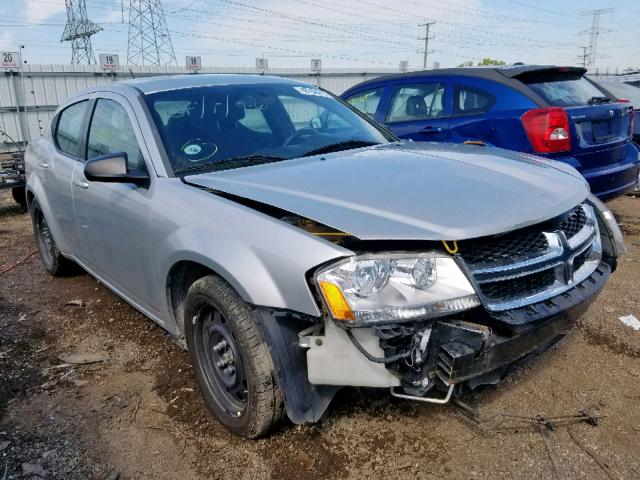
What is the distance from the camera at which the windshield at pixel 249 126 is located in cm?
297

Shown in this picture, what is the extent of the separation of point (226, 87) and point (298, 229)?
170 cm

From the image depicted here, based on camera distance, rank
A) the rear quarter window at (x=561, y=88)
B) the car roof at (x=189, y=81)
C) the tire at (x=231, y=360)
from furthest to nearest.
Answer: the rear quarter window at (x=561, y=88)
the car roof at (x=189, y=81)
the tire at (x=231, y=360)

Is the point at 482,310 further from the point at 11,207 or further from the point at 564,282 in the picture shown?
the point at 11,207

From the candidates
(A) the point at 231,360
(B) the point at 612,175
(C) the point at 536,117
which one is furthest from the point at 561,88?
(A) the point at 231,360

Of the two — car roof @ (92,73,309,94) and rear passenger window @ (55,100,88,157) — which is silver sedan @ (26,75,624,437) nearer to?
car roof @ (92,73,309,94)

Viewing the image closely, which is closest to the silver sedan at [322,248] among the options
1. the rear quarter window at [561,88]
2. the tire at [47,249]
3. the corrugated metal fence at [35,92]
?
the tire at [47,249]

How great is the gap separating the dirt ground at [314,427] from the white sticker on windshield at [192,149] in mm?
1313

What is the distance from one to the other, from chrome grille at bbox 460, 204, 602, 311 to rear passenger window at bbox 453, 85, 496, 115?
9.69ft

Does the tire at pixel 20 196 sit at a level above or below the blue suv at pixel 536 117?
below

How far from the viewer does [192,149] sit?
2.96 metres

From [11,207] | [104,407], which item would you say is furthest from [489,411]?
[11,207]

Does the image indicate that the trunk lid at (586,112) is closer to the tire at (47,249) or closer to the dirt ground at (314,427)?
the dirt ground at (314,427)

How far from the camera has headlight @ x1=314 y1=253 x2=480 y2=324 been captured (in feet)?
6.41

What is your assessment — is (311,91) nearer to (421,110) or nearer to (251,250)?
(251,250)
